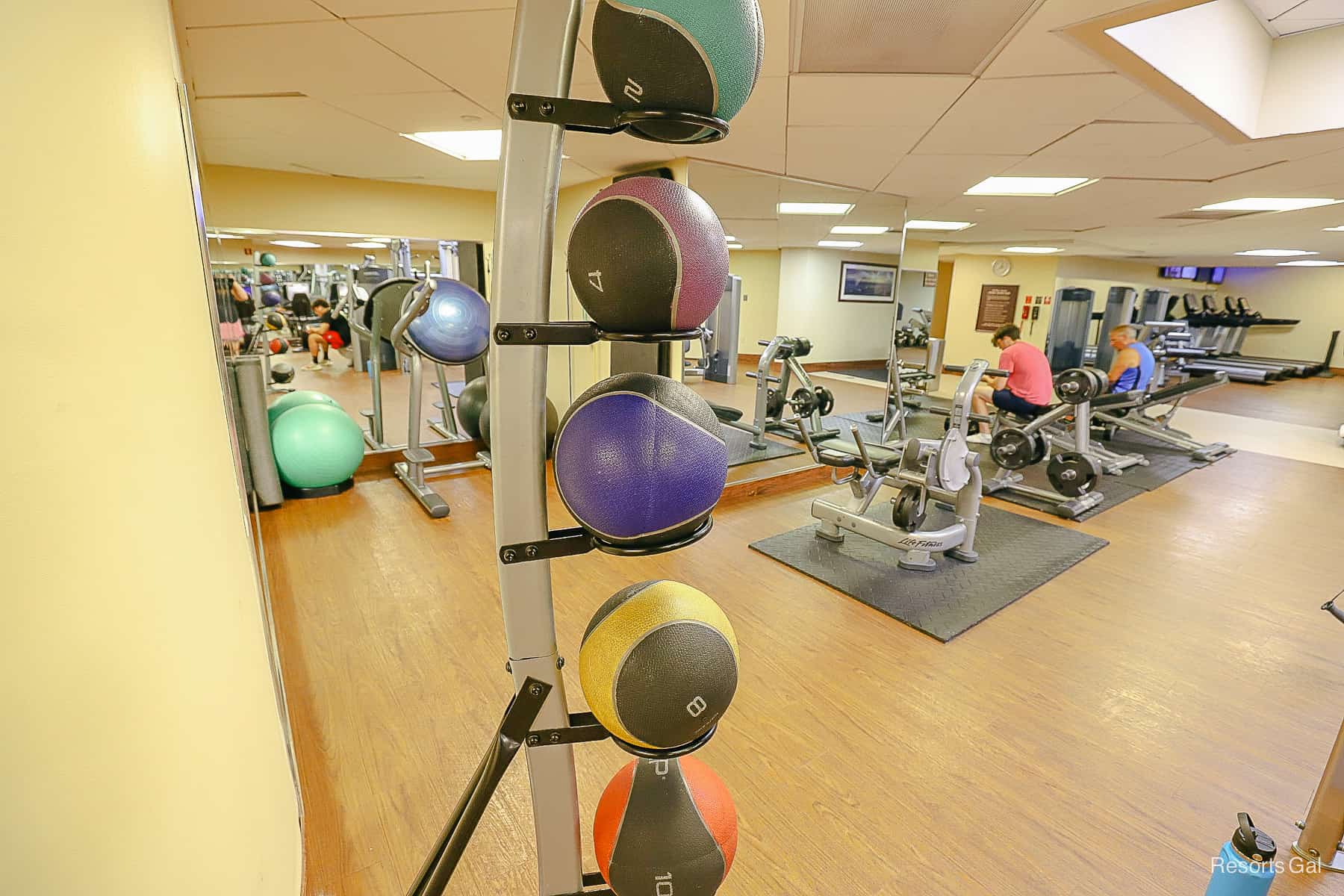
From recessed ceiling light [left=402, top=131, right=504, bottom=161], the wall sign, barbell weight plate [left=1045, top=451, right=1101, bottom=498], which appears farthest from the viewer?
the wall sign

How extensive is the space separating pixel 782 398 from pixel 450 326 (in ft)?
9.21

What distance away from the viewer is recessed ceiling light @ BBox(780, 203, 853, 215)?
4.30 meters

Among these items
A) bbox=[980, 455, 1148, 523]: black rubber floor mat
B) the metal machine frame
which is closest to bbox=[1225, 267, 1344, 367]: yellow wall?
bbox=[980, 455, 1148, 523]: black rubber floor mat

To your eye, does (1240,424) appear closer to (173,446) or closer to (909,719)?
(909,719)

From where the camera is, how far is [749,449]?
5.20m

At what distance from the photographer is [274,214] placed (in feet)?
13.5

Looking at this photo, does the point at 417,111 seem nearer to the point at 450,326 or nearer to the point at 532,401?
the point at 450,326

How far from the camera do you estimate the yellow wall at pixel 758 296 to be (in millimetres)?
4574

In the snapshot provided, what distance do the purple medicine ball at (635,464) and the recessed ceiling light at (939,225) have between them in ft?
19.9

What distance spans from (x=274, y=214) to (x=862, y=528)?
4359 mm

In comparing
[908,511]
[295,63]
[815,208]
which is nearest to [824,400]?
[815,208]

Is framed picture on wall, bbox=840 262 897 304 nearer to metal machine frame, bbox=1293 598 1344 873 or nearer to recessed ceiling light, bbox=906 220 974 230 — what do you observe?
recessed ceiling light, bbox=906 220 974 230

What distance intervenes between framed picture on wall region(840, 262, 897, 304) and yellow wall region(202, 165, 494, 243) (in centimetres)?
301

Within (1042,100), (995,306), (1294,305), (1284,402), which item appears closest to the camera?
(1042,100)
